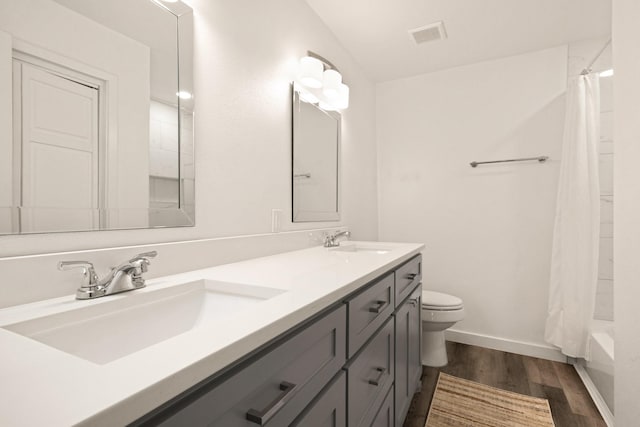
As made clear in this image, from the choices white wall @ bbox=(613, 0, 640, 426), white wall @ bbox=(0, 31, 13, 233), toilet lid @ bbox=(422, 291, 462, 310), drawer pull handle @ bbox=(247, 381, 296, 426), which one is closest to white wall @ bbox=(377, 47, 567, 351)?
toilet lid @ bbox=(422, 291, 462, 310)

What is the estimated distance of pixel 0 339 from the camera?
0.51m

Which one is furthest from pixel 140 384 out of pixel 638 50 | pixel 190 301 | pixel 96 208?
pixel 638 50

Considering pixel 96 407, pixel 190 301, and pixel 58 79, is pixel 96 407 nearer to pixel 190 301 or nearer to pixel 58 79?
pixel 190 301

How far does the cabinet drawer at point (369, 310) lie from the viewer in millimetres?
961

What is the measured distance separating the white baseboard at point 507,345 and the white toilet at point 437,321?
0.45 m

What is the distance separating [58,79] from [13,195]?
0.31 metres

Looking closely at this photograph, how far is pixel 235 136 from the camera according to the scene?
140 cm

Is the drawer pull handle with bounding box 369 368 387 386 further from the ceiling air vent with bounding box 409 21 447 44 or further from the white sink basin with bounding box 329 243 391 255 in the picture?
the ceiling air vent with bounding box 409 21 447 44

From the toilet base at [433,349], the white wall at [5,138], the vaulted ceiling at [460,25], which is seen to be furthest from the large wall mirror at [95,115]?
the toilet base at [433,349]

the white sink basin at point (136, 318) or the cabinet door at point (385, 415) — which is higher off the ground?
the white sink basin at point (136, 318)

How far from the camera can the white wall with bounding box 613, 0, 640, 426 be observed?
1.20 metres

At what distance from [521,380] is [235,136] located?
230cm

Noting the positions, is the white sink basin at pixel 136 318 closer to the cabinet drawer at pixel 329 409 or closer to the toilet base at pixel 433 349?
the cabinet drawer at pixel 329 409

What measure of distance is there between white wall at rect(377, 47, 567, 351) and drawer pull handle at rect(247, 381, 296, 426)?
2.42 meters
